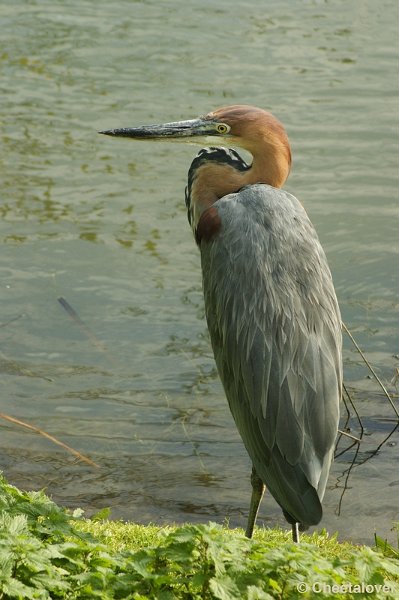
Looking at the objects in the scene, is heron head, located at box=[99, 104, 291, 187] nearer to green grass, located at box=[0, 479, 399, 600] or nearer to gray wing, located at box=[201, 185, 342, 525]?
gray wing, located at box=[201, 185, 342, 525]

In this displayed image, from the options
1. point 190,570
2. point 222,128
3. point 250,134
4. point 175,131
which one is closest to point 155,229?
point 175,131

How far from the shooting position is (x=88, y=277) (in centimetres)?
783

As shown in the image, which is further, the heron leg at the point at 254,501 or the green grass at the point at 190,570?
the heron leg at the point at 254,501

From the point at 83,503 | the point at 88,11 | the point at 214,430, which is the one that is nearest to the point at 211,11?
the point at 88,11

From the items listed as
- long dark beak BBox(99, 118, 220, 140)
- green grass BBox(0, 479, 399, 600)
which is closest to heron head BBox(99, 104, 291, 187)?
long dark beak BBox(99, 118, 220, 140)

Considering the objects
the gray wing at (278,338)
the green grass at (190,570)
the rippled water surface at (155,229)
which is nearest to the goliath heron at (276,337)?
the gray wing at (278,338)

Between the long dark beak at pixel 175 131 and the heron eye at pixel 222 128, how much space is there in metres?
0.01

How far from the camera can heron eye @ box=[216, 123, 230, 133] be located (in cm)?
545

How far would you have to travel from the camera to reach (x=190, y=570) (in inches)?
124

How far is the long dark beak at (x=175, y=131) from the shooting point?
5.50 m

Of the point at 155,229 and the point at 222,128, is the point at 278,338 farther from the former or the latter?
the point at 155,229

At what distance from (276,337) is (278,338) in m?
0.01

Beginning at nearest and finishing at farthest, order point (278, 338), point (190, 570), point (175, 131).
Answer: point (190, 570), point (278, 338), point (175, 131)

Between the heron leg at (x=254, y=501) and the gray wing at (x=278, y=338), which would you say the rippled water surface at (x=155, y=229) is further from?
the gray wing at (x=278, y=338)
